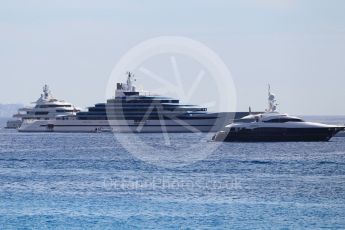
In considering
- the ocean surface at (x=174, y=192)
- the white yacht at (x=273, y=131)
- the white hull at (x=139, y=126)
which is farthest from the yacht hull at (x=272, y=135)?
the white hull at (x=139, y=126)

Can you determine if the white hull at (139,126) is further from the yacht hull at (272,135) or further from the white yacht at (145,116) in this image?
the yacht hull at (272,135)

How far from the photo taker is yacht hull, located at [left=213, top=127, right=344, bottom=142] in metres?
126

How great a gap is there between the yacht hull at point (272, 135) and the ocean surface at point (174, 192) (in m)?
28.2

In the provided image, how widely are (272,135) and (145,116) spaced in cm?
4879

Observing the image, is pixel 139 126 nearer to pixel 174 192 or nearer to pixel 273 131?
pixel 273 131

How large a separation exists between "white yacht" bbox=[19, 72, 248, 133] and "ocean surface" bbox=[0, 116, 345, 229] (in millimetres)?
73724

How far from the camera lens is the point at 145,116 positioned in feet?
566

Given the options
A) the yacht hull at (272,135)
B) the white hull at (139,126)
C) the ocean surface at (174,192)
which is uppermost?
the white hull at (139,126)

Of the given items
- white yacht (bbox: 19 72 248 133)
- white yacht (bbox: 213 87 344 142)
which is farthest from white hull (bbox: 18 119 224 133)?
white yacht (bbox: 213 87 344 142)

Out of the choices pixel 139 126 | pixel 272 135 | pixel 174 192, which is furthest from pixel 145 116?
pixel 174 192

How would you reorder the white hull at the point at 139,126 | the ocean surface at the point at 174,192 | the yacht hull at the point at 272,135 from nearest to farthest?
the ocean surface at the point at 174,192, the yacht hull at the point at 272,135, the white hull at the point at 139,126

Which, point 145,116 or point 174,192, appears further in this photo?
point 145,116

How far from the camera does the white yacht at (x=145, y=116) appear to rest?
6772 inches

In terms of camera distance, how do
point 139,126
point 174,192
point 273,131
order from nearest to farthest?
point 174,192
point 273,131
point 139,126
